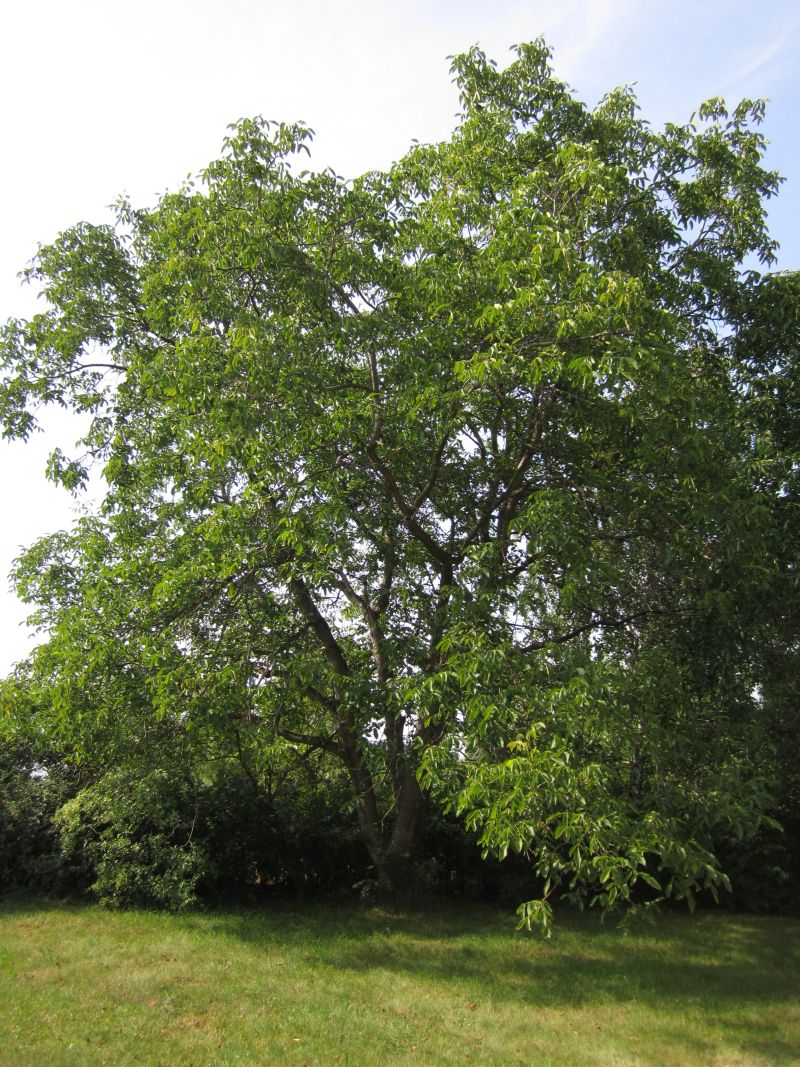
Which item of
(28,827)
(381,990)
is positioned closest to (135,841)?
(28,827)

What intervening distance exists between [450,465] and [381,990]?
5.43m

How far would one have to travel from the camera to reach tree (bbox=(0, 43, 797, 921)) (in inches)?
238

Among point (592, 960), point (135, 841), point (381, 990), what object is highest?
point (135, 841)

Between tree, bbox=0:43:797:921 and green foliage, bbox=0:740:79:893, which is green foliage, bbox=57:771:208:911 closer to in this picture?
green foliage, bbox=0:740:79:893

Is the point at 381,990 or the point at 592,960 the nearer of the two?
the point at 381,990

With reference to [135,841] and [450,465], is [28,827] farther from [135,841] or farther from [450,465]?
[450,465]

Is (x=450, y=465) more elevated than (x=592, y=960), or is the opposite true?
(x=450, y=465)

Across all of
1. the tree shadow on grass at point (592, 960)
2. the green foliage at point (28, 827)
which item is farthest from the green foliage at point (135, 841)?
the tree shadow on grass at point (592, 960)

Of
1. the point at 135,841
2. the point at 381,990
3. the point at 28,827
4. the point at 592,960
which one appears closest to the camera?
the point at 381,990

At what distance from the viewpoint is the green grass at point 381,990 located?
5766mm

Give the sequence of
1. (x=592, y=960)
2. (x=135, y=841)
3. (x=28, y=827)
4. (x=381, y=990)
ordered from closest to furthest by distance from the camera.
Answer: (x=381, y=990) → (x=592, y=960) → (x=135, y=841) → (x=28, y=827)

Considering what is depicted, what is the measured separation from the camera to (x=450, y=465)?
909 cm

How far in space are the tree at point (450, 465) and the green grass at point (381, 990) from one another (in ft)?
4.95

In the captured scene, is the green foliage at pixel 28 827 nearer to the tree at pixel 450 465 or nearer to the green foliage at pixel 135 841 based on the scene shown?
the green foliage at pixel 135 841
